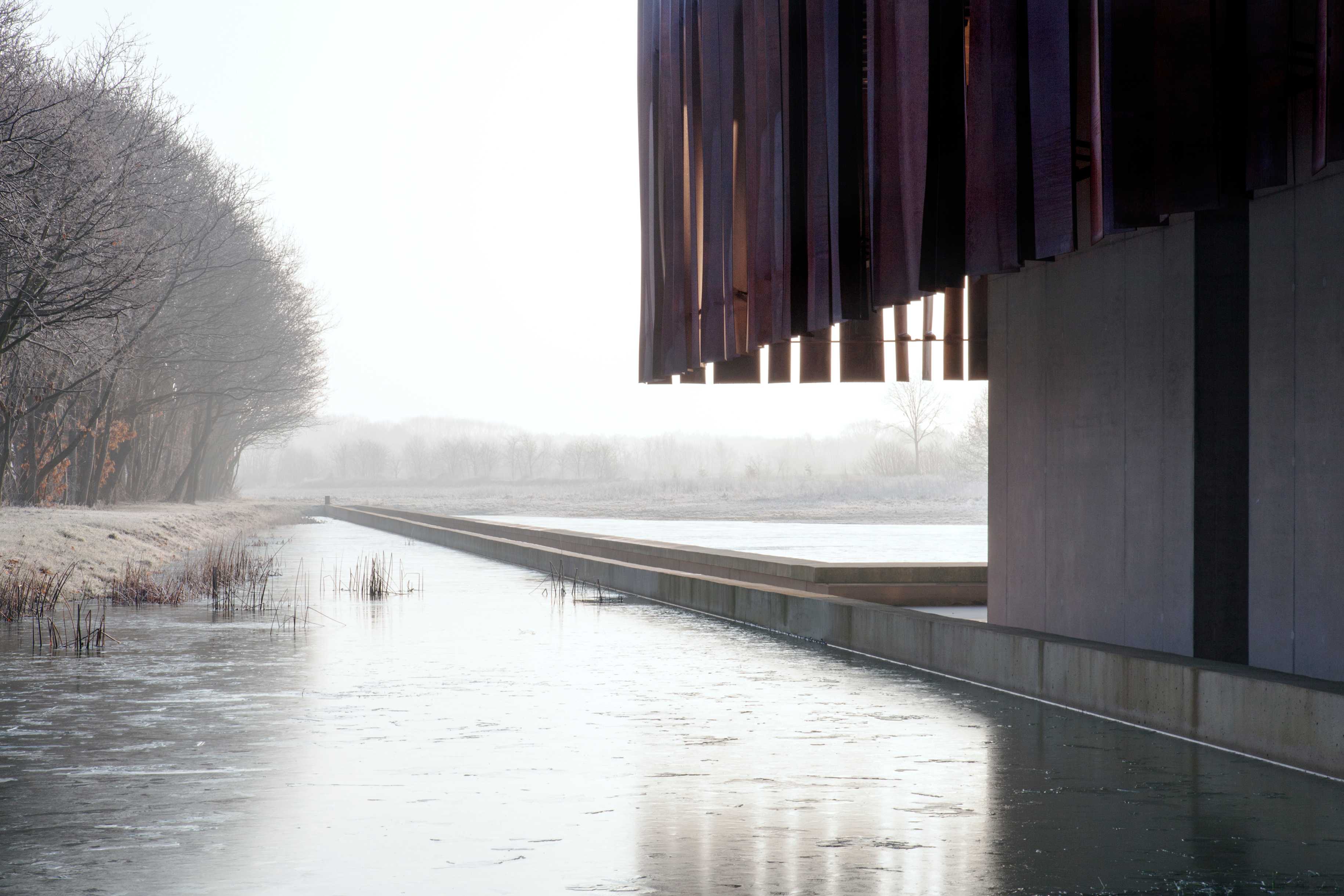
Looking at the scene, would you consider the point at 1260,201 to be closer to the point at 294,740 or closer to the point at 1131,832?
the point at 1131,832

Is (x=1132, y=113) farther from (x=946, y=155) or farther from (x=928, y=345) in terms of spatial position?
(x=928, y=345)

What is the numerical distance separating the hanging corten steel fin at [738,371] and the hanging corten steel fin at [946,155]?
12.6 meters

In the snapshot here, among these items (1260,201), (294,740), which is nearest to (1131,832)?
(294,740)

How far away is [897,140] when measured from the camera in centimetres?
1494

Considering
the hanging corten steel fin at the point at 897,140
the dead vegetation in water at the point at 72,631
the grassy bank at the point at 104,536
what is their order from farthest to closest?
the grassy bank at the point at 104,536
the dead vegetation in water at the point at 72,631
the hanging corten steel fin at the point at 897,140

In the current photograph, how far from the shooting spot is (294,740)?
9.25m

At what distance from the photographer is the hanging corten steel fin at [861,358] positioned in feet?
91.5

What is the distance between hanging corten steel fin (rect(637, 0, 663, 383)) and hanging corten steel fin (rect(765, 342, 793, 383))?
7.15 ft

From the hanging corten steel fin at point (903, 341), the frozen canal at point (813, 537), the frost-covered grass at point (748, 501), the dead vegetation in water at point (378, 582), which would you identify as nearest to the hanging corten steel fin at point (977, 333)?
the hanging corten steel fin at point (903, 341)

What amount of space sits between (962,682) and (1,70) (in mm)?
18938

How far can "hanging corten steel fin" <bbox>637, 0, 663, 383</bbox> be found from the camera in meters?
26.3

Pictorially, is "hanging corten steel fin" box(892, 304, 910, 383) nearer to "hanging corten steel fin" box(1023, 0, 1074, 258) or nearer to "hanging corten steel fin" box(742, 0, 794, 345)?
"hanging corten steel fin" box(742, 0, 794, 345)

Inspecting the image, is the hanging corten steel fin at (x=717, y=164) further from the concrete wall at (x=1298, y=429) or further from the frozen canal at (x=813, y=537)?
the concrete wall at (x=1298, y=429)

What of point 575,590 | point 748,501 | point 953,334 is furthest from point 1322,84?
point 748,501
